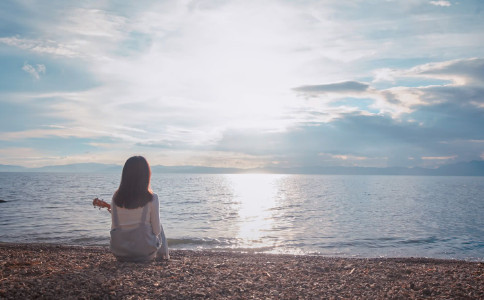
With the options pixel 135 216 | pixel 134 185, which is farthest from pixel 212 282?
pixel 134 185

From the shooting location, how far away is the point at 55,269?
329 inches

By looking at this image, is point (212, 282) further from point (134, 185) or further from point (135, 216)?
point (134, 185)

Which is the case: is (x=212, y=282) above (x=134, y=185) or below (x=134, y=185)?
below

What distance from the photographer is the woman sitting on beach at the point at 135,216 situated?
8.46m

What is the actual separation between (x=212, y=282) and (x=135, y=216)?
253 centimetres

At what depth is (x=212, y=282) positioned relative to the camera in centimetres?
786

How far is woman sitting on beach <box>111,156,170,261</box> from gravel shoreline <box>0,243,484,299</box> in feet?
1.19

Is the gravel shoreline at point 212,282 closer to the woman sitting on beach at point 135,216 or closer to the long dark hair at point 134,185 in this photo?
the woman sitting on beach at point 135,216

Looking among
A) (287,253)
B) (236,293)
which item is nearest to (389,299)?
(236,293)

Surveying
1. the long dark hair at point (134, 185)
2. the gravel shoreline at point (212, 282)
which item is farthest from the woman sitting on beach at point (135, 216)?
the gravel shoreline at point (212, 282)

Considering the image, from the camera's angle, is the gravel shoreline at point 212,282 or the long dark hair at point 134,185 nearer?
the gravel shoreline at point 212,282

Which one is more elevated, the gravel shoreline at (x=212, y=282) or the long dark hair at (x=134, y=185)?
the long dark hair at (x=134, y=185)

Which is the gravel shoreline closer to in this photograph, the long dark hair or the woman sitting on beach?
the woman sitting on beach

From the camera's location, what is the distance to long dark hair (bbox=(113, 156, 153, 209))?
8.38 meters
